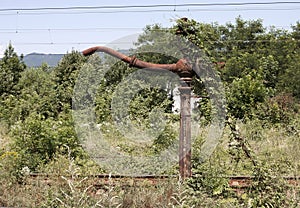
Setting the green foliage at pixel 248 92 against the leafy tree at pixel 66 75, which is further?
the leafy tree at pixel 66 75

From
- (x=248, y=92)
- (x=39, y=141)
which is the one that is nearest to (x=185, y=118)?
(x=39, y=141)

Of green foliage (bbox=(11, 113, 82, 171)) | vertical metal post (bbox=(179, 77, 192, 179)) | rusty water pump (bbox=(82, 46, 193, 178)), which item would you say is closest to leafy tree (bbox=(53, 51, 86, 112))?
green foliage (bbox=(11, 113, 82, 171))

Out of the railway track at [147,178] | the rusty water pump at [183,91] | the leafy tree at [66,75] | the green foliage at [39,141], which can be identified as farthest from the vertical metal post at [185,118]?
the leafy tree at [66,75]

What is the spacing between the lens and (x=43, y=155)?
646 centimetres

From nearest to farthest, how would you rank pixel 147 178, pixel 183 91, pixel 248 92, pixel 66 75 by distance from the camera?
1. pixel 183 91
2. pixel 147 178
3. pixel 248 92
4. pixel 66 75

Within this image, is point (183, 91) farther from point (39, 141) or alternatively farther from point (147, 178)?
point (39, 141)

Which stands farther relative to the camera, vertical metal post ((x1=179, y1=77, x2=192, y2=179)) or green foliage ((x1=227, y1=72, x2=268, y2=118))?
green foliage ((x1=227, y1=72, x2=268, y2=118))

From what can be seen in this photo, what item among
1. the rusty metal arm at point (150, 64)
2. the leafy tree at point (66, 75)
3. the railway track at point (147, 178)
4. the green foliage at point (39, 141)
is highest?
the leafy tree at point (66, 75)

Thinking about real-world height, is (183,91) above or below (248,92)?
below

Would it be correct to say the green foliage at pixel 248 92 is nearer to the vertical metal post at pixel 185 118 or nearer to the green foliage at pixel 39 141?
the green foliage at pixel 39 141

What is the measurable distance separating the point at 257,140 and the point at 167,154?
2.75m

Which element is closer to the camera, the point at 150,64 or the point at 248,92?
the point at 150,64

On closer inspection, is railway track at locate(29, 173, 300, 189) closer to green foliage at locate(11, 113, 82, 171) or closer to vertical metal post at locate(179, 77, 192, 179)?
vertical metal post at locate(179, 77, 192, 179)

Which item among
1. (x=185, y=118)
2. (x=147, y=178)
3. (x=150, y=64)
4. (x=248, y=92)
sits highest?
(x=248, y=92)
